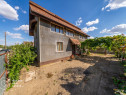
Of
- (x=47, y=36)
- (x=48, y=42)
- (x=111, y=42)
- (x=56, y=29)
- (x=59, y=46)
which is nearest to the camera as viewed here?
(x=47, y=36)

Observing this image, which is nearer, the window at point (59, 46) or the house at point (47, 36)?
the house at point (47, 36)

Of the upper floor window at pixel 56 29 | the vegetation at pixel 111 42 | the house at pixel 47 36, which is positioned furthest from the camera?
the vegetation at pixel 111 42

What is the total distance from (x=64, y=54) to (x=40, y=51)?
4191 mm

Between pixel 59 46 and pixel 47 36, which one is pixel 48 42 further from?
pixel 59 46

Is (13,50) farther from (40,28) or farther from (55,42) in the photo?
(55,42)

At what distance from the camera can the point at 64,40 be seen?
8727 millimetres

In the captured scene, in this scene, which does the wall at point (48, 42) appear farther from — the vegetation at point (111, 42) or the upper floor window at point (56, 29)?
the vegetation at point (111, 42)

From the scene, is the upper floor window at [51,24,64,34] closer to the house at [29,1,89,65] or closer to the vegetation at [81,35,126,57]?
the house at [29,1,89,65]


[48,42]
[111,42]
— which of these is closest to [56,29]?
[48,42]

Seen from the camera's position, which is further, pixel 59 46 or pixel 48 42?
pixel 59 46

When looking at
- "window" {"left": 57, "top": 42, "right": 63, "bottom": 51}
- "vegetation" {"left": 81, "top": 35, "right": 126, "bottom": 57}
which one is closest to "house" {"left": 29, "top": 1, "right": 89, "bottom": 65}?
"window" {"left": 57, "top": 42, "right": 63, "bottom": 51}

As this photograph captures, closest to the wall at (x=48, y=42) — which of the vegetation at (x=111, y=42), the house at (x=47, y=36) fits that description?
the house at (x=47, y=36)

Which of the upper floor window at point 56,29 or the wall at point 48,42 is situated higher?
the upper floor window at point 56,29

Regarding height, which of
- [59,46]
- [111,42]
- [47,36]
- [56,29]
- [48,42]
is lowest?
[59,46]
